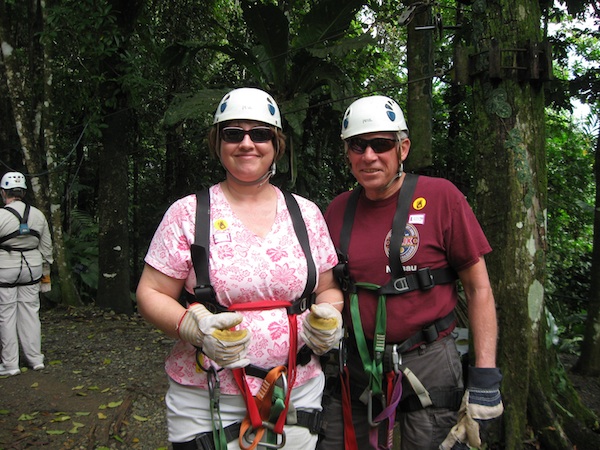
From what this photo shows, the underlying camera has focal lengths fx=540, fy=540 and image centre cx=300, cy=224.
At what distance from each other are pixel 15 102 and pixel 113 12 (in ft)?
6.91

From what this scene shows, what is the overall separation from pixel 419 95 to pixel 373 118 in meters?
3.33

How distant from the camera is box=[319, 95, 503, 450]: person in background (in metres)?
2.37

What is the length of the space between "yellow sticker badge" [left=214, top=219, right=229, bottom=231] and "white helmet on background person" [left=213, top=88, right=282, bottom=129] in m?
0.43

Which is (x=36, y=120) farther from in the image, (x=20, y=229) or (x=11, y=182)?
(x=20, y=229)

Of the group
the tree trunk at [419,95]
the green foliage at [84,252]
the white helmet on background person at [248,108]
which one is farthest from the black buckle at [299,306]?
the green foliage at [84,252]

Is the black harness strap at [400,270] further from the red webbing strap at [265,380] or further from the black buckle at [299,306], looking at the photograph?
the red webbing strap at [265,380]

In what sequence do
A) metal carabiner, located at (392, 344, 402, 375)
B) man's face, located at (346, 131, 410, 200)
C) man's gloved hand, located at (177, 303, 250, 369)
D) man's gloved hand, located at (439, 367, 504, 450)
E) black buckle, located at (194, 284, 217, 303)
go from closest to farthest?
man's gloved hand, located at (177, 303, 250, 369), black buckle, located at (194, 284, 217, 303), man's gloved hand, located at (439, 367, 504, 450), metal carabiner, located at (392, 344, 402, 375), man's face, located at (346, 131, 410, 200)

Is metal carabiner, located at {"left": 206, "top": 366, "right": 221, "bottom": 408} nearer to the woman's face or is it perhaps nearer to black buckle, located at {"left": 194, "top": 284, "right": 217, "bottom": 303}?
black buckle, located at {"left": 194, "top": 284, "right": 217, "bottom": 303}

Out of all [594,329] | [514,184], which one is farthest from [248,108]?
[594,329]

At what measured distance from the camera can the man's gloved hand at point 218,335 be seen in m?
1.83

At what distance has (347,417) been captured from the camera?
2.53m

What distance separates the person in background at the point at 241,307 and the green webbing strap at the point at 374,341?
286 mm

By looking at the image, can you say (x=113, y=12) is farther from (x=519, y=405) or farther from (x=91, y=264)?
(x=519, y=405)

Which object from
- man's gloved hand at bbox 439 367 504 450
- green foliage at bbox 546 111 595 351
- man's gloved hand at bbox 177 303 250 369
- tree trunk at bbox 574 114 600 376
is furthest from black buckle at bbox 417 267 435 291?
green foliage at bbox 546 111 595 351
